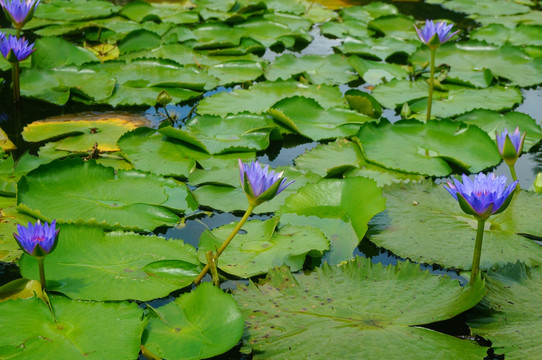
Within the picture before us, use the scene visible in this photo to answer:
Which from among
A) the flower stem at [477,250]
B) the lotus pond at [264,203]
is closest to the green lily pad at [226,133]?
the lotus pond at [264,203]

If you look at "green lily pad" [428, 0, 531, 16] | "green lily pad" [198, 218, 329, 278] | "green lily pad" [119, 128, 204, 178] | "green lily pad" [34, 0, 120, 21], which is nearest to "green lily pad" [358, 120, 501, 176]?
"green lily pad" [198, 218, 329, 278]

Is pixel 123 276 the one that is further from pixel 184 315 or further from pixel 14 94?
pixel 14 94

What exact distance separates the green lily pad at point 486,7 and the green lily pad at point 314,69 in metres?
1.99

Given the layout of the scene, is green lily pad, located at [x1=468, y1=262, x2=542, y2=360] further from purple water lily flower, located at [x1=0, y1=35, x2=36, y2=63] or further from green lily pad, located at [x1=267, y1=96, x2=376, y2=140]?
purple water lily flower, located at [x1=0, y1=35, x2=36, y2=63]

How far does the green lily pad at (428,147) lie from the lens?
2.21 m

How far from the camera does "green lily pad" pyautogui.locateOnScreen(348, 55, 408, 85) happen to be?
318cm

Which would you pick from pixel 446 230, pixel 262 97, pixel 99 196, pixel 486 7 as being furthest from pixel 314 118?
pixel 486 7

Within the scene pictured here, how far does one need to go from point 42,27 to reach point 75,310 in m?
3.14

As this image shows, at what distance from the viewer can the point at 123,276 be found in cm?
153

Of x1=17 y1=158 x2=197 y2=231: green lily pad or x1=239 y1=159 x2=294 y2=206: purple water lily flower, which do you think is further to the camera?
x1=17 y1=158 x2=197 y2=231: green lily pad

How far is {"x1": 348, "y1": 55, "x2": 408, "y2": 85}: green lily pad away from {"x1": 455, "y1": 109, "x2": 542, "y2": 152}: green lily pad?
0.65 meters

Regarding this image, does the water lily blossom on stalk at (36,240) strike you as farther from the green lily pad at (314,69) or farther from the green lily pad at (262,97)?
the green lily pad at (314,69)

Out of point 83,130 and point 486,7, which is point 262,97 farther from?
point 486,7

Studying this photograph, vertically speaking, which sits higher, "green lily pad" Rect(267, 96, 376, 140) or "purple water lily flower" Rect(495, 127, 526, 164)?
"purple water lily flower" Rect(495, 127, 526, 164)
